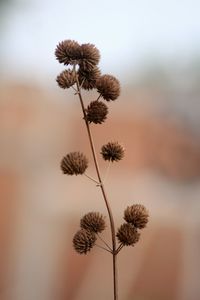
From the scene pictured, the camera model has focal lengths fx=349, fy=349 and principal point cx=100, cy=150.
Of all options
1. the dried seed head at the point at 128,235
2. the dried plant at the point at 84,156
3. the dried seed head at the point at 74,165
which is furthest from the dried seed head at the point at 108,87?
the dried seed head at the point at 128,235

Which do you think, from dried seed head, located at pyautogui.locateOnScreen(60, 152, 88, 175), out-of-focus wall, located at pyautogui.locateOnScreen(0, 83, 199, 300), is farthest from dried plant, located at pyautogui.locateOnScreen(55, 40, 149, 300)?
out-of-focus wall, located at pyautogui.locateOnScreen(0, 83, 199, 300)

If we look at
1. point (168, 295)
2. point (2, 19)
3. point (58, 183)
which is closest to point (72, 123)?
point (58, 183)

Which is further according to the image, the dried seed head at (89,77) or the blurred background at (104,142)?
the blurred background at (104,142)

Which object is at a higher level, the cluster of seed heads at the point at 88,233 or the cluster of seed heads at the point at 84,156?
the cluster of seed heads at the point at 84,156

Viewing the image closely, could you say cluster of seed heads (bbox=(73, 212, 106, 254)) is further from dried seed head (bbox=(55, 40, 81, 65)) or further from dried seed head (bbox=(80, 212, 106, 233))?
dried seed head (bbox=(55, 40, 81, 65))

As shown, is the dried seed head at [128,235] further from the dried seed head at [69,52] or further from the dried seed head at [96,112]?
the dried seed head at [69,52]

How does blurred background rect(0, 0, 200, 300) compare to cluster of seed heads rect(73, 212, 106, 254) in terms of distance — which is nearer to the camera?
cluster of seed heads rect(73, 212, 106, 254)

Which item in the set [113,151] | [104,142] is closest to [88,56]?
[113,151]
